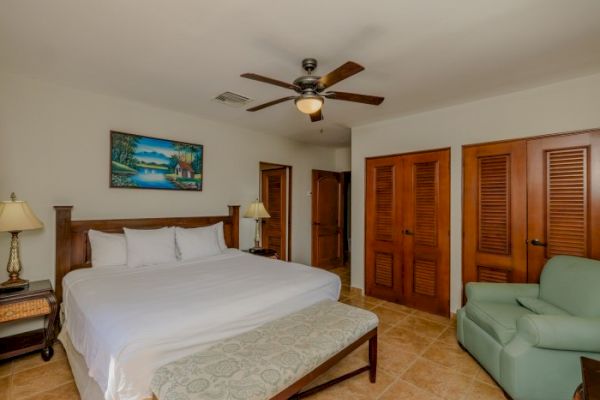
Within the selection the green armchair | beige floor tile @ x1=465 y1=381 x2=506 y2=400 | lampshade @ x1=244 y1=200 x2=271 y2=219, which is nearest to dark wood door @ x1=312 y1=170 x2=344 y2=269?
lampshade @ x1=244 y1=200 x2=271 y2=219

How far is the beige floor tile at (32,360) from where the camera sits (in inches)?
90.9

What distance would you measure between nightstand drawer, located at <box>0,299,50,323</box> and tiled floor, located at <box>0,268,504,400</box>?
1.40ft

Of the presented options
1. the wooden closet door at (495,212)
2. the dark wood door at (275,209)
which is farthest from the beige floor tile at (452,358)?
the dark wood door at (275,209)

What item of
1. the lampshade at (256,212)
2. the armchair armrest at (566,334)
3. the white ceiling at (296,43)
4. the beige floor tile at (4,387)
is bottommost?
the beige floor tile at (4,387)

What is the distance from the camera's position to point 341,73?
176 cm

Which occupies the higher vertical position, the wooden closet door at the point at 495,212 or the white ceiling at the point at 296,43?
the white ceiling at the point at 296,43

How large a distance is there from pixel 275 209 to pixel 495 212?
3354mm

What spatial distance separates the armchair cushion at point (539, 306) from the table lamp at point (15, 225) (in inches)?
161

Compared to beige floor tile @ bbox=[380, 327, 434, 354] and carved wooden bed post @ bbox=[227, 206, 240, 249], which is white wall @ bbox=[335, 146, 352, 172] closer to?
carved wooden bed post @ bbox=[227, 206, 240, 249]

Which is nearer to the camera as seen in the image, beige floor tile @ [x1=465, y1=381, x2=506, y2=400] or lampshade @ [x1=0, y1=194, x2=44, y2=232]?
beige floor tile @ [x1=465, y1=381, x2=506, y2=400]

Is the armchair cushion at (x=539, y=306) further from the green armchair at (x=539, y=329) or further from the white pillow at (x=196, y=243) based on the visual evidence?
the white pillow at (x=196, y=243)

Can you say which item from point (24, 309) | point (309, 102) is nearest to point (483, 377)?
point (309, 102)

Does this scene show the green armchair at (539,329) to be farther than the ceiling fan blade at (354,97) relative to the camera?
No

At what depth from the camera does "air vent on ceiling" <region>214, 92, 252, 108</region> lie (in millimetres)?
3042
